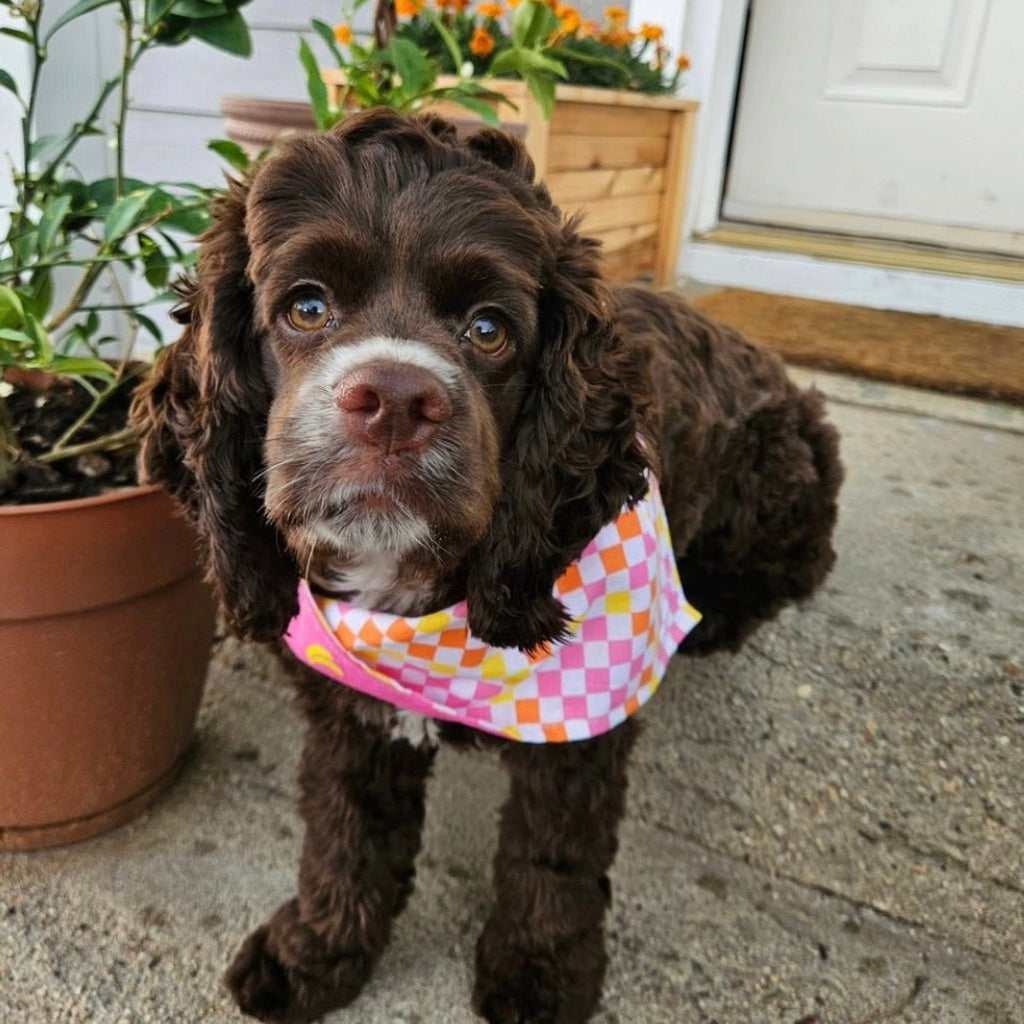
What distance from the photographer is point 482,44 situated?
12.1 ft

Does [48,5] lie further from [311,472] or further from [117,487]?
[311,472]

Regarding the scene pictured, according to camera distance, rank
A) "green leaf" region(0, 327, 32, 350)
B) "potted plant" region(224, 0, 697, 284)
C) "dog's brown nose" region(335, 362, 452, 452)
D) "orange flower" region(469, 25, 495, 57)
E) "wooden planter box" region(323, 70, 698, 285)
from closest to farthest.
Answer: "dog's brown nose" region(335, 362, 452, 452) → "green leaf" region(0, 327, 32, 350) → "potted plant" region(224, 0, 697, 284) → "wooden planter box" region(323, 70, 698, 285) → "orange flower" region(469, 25, 495, 57)

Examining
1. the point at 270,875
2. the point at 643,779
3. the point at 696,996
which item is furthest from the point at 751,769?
the point at 270,875

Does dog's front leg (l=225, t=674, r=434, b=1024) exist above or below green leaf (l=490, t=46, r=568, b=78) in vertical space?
below

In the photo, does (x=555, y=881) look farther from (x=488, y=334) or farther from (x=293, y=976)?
(x=488, y=334)

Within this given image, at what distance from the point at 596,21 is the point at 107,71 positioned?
213 cm

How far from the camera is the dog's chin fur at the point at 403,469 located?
1337mm

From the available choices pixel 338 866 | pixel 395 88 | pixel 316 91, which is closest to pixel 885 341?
pixel 395 88

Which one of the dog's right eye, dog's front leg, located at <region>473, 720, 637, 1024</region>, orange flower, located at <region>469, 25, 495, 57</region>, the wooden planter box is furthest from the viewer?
orange flower, located at <region>469, 25, 495, 57</region>

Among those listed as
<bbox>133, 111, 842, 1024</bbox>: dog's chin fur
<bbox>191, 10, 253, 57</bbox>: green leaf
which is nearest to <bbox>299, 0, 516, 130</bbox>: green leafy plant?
<bbox>191, 10, 253, 57</bbox>: green leaf

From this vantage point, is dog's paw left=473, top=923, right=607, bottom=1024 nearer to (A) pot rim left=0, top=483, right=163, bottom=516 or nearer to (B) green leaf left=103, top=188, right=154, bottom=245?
(A) pot rim left=0, top=483, right=163, bottom=516

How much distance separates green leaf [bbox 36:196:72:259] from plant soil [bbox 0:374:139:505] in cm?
33

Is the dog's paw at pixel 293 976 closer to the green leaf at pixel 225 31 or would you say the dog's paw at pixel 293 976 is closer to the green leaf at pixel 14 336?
the green leaf at pixel 14 336

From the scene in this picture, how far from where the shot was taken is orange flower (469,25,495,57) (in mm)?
3678
